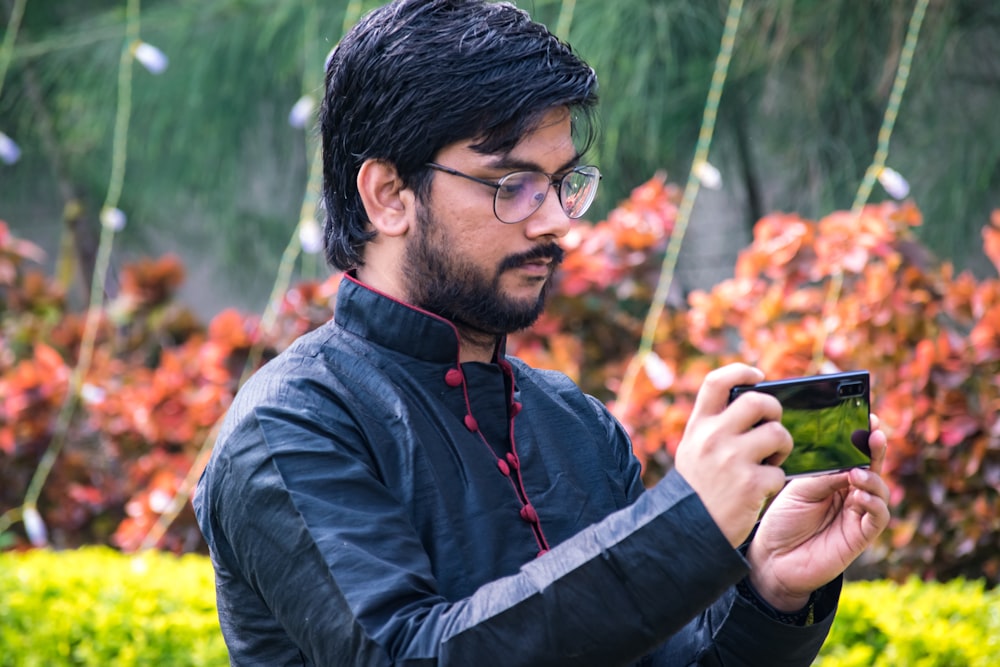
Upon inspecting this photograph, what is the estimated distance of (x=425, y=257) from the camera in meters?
1.55

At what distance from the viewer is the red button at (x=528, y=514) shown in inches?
59.4

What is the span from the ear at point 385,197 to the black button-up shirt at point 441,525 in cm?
9

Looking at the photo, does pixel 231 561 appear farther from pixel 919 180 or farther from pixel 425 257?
pixel 919 180

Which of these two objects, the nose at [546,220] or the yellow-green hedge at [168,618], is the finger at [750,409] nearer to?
the nose at [546,220]

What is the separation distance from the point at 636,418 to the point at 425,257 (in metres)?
2.14

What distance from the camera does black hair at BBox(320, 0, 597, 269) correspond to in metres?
1.49

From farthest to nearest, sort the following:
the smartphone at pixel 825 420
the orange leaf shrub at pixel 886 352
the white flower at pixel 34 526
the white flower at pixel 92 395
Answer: the white flower at pixel 92 395
the white flower at pixel 34 526
the orange leaf shrub at pixel 886 352
the smartphone at pixel 825 420

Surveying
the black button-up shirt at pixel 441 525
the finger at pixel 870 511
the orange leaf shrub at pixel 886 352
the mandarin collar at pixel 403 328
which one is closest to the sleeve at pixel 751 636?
the black button-up shirt at pixel 441 525

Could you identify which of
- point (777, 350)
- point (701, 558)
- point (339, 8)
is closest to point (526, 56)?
point (701, 558)

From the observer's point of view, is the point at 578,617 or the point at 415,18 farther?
the point at 415,18

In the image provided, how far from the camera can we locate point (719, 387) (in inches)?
48.4

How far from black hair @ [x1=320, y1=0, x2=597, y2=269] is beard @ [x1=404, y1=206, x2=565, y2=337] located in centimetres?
7

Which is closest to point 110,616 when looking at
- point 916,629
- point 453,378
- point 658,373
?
point 658,373

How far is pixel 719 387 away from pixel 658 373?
2.36 meters
